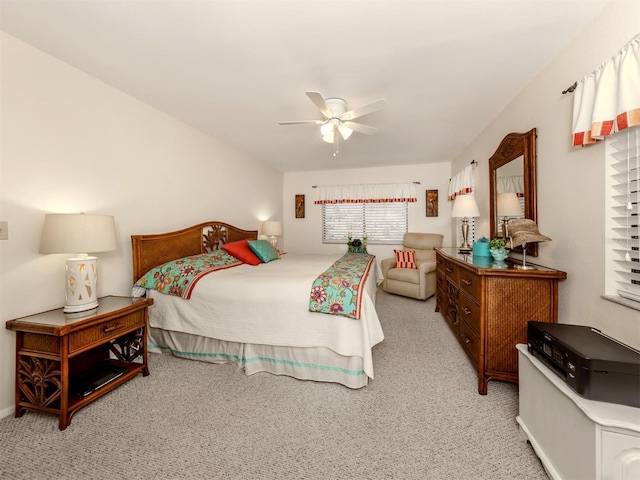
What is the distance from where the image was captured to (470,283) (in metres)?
2.28

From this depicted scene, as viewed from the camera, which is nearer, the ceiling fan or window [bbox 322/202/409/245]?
the ceiling fan

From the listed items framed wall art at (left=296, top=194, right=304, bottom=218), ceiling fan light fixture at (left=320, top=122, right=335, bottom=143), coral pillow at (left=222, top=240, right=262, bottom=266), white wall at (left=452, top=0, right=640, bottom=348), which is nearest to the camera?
white wall at (left=452, top=0, right=640, bottom=348)

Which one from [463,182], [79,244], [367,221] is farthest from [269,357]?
[367,221]

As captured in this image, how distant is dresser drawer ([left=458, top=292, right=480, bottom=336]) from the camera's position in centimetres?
209

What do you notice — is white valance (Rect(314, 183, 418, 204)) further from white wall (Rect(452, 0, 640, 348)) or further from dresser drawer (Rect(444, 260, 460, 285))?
white wall (Rect(452, 0, 640, 348))

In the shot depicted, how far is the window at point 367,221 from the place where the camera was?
18.2 feet

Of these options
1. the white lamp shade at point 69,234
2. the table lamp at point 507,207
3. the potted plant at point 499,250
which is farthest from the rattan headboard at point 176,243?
the table lamp at point 507,207

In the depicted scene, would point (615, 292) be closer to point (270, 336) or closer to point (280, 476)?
point (280, 476)

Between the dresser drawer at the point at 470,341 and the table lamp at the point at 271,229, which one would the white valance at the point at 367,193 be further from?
the dresser drawer at the point at 470,341

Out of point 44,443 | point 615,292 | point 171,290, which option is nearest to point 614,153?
point 615,292

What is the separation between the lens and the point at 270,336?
7.28ft

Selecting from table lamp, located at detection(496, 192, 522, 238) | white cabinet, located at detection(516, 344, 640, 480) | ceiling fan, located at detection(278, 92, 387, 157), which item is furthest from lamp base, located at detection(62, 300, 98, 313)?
table lamp, located at detection(496, 192, 522, 238)

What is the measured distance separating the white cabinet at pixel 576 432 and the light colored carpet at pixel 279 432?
0.60 ft

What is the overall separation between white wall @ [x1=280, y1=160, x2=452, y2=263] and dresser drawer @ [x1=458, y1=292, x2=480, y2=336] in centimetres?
303
